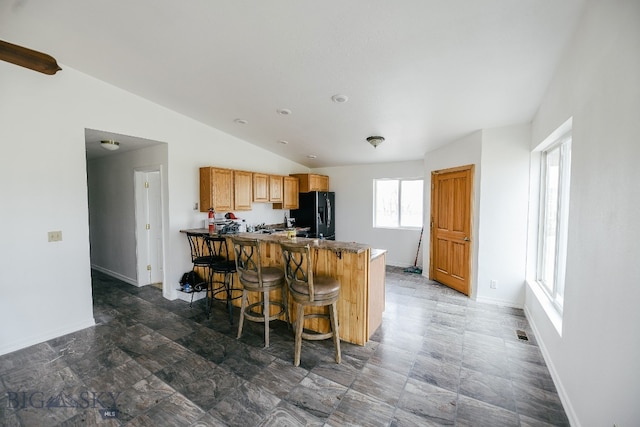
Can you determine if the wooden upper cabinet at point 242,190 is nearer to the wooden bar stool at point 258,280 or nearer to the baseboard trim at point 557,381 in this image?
the wooden bar stool at point 258,280

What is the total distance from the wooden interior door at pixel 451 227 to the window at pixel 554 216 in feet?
2.89

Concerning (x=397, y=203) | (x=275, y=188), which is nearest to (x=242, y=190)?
(x=275, y=188)

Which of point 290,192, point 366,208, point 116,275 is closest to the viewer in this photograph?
point 116,275

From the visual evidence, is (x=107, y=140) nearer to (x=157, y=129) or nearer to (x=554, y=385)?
(x=157, y=129)

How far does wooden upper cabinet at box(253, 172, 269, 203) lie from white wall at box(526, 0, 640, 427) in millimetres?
4265

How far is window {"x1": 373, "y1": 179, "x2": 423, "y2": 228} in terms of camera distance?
5.86 m

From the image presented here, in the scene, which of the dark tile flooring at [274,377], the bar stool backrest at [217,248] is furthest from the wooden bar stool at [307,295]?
the bar stool backrest at [217,248]

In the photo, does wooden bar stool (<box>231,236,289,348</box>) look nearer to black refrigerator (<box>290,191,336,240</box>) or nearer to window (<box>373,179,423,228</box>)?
black refrigerator (<box>290,191,336,240</box>)

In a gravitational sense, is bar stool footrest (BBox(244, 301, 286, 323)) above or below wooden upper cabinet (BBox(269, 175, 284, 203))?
below

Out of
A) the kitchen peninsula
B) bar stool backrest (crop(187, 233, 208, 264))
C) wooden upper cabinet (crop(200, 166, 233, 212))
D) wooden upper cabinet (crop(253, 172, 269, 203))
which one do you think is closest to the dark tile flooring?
the kitchen peninsula

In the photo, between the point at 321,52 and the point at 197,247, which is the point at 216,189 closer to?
the point at 197,247

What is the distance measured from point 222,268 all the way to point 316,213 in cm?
287

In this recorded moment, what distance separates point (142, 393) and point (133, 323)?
4.86 ft

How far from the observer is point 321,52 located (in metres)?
2.38
